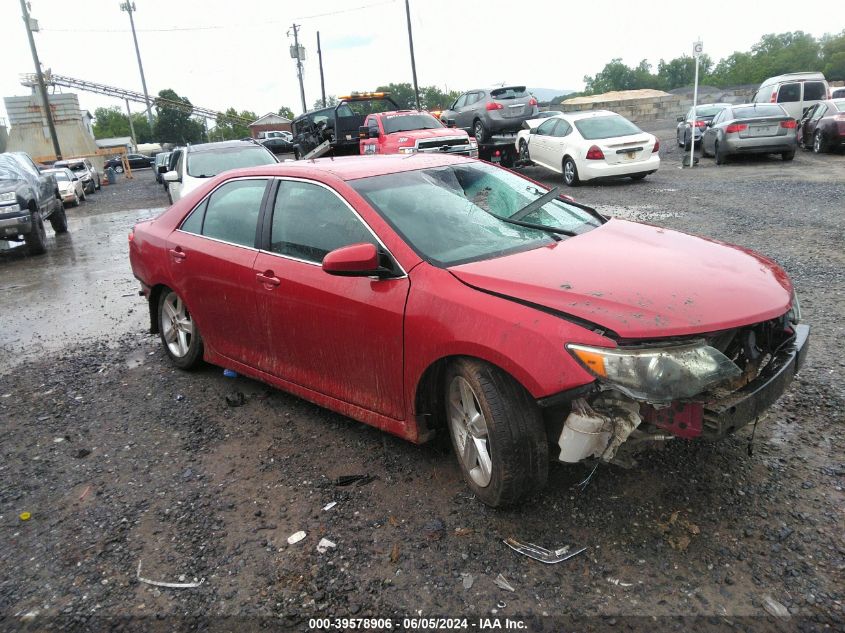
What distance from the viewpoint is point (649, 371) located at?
8.50 feet

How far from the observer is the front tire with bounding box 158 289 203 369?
198 inches

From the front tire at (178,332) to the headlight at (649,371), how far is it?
3304 mm

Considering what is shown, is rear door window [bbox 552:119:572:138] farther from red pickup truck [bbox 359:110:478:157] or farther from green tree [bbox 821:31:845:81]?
green tree [bbox 821:31:845:81]

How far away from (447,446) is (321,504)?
2.67 feet

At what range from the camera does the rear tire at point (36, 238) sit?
12.0 m

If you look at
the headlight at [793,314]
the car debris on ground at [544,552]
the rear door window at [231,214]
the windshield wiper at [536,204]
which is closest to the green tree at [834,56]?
the windshield wiper at [536,204]

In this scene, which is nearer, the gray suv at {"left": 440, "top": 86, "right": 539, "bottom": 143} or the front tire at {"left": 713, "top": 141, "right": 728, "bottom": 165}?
the front tire at {"left": 713, "top": 141, "right": 728, "bottom": 165}

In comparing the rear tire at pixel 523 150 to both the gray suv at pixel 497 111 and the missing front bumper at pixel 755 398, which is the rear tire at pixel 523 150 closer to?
the gray suv at pixel 497 111

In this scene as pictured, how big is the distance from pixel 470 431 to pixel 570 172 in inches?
527

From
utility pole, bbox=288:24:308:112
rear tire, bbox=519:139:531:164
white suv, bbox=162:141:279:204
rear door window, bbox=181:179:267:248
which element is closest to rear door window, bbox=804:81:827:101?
rear tire, bbox=519:139:531:164

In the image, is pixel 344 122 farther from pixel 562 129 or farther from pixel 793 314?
pixel 793 314

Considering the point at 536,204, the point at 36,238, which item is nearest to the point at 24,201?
the point at 36,238

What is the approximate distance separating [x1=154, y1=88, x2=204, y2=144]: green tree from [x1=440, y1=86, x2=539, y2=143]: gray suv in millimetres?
70792

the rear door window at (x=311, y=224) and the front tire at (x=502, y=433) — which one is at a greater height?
the rear door window at (x=311, y=224)
